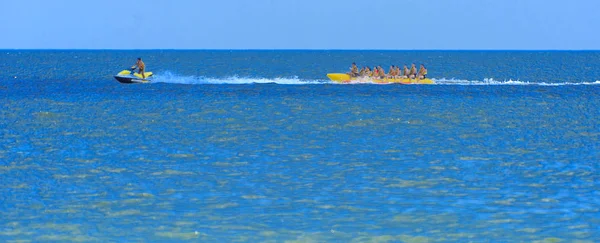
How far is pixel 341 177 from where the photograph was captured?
21.3 m

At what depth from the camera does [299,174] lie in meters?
21.7

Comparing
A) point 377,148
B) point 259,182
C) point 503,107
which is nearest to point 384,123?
point 377,148

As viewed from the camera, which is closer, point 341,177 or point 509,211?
point 509,211

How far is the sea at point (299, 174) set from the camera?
16.2 meters

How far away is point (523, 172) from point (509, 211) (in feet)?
16.4

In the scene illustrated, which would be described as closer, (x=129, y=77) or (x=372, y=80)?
(x=129, y=77)

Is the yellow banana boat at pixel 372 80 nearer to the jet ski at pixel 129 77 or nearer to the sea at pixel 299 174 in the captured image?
the jet ski at pixel 129 77

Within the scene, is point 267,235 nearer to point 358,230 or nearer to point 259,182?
point 358,230

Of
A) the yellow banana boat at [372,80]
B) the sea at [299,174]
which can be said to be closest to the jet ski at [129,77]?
the yellow banana boat at [372,80]

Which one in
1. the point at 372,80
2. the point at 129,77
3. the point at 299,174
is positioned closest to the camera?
the point at 299,174

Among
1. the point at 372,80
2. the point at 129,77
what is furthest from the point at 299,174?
the point at 129,77

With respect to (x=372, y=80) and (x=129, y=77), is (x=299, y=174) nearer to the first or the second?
(x=372, y=80)

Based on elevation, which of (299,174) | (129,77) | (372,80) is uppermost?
(372,80)

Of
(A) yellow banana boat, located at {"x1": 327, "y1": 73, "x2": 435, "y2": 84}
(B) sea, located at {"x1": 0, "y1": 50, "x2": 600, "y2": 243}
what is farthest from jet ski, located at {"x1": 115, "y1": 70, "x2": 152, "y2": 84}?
(B) sea, located at {"x1": 0, "y1": 50, "x2": 600, "y2": 243}
